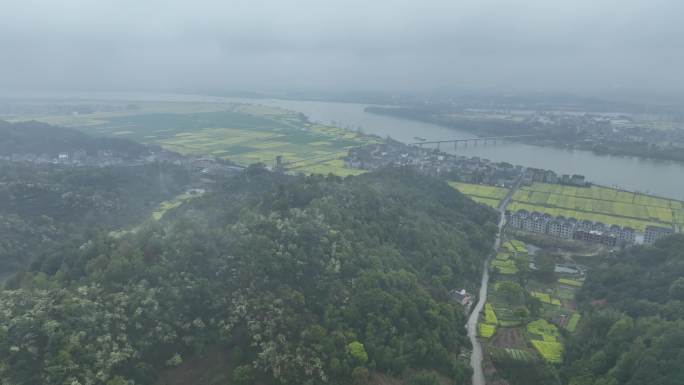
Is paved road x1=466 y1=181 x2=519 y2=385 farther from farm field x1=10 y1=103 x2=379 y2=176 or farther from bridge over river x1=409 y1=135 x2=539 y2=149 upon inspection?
bridge over river x1=409 y1=135 x2=539 y2=149

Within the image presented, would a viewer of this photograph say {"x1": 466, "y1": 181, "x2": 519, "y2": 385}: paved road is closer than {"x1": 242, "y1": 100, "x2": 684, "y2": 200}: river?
Yes

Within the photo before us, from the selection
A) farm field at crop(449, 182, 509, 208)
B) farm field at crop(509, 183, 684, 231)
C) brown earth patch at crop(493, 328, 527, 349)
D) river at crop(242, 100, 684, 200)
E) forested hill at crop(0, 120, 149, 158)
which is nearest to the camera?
brown earth patch at crop(493, 328, 527, 349)

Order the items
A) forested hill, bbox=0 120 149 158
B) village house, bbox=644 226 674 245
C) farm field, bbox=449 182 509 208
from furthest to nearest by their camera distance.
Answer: forested hill, bbox=0 120 149 158, farm field, bbox=449 182 509 208, village house, bbox=644 226 674 245

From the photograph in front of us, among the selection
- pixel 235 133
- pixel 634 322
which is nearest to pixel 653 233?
pixel 634 322

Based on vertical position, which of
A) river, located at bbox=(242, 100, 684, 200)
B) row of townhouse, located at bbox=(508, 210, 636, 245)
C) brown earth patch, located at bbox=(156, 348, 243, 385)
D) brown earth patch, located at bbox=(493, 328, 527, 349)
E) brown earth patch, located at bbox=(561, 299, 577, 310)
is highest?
river, located at bbox=(242, 100, 684, 200)

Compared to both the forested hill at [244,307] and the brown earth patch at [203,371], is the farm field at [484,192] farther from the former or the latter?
the brown earth patch at [203,371]

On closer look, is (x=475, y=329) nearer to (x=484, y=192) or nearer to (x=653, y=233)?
(x=653, y=233)

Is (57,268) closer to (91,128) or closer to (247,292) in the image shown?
(247,292)

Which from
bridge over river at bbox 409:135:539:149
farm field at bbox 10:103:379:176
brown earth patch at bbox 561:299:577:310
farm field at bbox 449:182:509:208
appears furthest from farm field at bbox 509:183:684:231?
bridge over river at bbox 409:135:539:149
